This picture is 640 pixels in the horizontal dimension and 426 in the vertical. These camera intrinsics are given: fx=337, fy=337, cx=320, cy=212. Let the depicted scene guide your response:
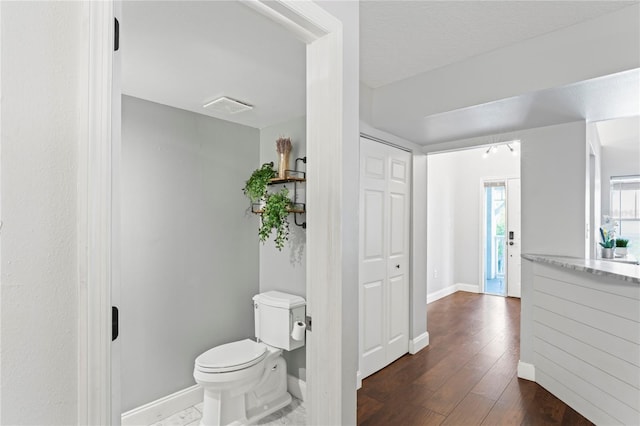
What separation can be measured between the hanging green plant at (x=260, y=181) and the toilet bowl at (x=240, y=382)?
1186 mm

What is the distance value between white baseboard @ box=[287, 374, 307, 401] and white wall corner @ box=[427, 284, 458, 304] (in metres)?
3.09

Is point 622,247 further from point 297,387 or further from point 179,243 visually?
point 179,243

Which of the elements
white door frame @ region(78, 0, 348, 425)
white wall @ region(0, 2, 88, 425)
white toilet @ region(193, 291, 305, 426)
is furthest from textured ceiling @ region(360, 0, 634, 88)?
white toilet @ region(193, 291, 305, 426)

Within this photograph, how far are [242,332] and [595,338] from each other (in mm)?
2635

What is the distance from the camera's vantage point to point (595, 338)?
223cm

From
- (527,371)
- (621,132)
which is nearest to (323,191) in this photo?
(527,371)

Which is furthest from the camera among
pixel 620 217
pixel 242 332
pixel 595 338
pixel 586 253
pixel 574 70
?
pixel 620 217

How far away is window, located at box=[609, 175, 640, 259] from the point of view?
14.9ft

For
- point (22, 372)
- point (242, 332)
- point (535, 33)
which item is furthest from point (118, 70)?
point (242, 332)

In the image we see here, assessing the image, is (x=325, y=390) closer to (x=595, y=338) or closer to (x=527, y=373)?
(x=595, y=338)

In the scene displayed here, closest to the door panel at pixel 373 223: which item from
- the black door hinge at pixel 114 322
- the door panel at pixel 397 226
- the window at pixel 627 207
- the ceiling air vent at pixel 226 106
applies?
the door panel at pixel 397 226

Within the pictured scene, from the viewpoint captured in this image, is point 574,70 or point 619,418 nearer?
point 574,70

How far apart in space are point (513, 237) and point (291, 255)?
4.40m

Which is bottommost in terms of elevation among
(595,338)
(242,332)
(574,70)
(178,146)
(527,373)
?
(527,373)
